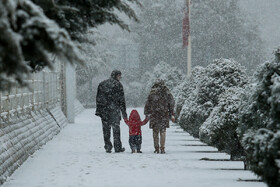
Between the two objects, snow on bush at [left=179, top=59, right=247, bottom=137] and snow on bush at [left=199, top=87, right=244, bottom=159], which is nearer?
snow on bush at [left=199, top=87, right=244, bottom=159]

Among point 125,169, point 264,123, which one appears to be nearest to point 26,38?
point 264,123

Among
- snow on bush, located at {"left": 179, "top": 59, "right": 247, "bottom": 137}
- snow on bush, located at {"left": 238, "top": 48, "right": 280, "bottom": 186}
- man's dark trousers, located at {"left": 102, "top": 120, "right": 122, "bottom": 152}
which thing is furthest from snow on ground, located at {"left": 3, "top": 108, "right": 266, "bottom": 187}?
snow on bush, located at {"left": 238, "top": 48, "right": 280, "bottom": 186}

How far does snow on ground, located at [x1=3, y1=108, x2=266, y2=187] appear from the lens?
1056cm

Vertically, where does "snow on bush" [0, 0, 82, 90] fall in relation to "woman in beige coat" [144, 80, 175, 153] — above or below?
above

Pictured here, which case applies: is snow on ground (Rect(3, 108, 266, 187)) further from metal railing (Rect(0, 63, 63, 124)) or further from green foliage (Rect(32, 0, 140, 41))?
green foliage (Rect(32, 0, 140, 41))

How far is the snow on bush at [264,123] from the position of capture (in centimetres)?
717

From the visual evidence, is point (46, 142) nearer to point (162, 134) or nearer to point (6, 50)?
point (162, 134)

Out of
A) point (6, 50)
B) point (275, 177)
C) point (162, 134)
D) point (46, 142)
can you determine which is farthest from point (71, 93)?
point (6, 50)

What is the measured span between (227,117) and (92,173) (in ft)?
10.3

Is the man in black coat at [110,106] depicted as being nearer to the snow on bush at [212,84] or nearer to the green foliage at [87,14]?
the snow on bush at [212,84]

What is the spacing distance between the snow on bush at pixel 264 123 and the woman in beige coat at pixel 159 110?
6.19 m

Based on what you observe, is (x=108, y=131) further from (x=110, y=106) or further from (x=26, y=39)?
(x=26, y=39)

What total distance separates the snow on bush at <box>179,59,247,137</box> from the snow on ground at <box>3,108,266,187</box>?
1513 mm

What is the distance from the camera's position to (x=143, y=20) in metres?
67.8
